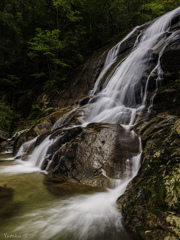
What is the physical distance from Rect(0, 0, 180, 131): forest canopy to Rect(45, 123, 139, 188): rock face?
29.1 feet

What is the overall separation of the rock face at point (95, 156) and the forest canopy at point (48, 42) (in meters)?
8.86

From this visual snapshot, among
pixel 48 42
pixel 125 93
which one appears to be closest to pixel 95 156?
pixel 125 93

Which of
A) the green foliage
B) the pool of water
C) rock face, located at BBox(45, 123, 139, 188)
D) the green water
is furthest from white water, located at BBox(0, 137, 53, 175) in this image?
the green foliage

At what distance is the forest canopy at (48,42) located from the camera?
13.0m

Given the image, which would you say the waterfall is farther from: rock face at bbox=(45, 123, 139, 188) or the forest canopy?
the forest canopy

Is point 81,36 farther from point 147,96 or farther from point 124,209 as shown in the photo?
point 124,209

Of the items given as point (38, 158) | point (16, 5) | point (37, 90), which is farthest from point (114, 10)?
point (38, 158)

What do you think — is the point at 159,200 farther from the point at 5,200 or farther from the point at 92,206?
the point at 5,200

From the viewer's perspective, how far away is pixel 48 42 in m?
12.8

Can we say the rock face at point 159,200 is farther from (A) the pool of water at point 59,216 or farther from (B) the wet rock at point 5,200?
(B) the wet rock at point 5,200

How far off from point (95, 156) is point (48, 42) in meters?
12.3

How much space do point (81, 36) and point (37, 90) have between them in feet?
24.2

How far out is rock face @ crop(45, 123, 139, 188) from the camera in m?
3.47

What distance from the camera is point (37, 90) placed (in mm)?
14117
